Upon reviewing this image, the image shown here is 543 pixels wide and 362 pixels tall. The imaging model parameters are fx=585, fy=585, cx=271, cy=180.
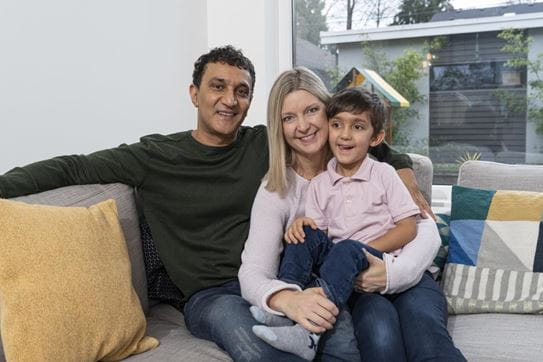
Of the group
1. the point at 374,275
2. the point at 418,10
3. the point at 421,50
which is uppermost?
the point at 418,10

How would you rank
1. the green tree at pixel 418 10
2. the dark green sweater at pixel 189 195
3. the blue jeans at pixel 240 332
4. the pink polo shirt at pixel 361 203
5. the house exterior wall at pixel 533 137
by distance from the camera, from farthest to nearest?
the green tree at pixel 418 10 < the house exterior wall at pixel 533 137 < the dark green sweater at pixel 189 195 < the pink polo shirt at pixel 361 203 < the blue jeans at pixel 240 332

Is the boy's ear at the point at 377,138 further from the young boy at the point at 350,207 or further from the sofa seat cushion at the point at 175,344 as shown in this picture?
the sofa seat cushion at the point at 175,344

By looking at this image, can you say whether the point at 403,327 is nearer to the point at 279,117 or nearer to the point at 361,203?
the point at 361,203

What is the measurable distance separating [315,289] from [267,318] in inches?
5.9

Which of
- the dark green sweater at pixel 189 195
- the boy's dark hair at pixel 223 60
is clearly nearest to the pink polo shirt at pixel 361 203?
the dark green sweater at pixel 189 195

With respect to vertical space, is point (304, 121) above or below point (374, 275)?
above

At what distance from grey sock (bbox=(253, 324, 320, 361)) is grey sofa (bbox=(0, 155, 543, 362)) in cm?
21

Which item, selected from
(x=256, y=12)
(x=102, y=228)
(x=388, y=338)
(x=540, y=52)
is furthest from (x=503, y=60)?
(x=102, y=228)

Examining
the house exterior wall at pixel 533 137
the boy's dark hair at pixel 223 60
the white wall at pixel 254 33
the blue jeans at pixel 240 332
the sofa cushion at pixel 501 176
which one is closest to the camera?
the blue jeans at pixel 240 332

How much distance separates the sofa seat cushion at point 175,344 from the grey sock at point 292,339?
0.20m

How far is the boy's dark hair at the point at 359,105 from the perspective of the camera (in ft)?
5.93

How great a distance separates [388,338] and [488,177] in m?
0.95

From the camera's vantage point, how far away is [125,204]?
1880 mm

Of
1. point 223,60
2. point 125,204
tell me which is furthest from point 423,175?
point 125,204
